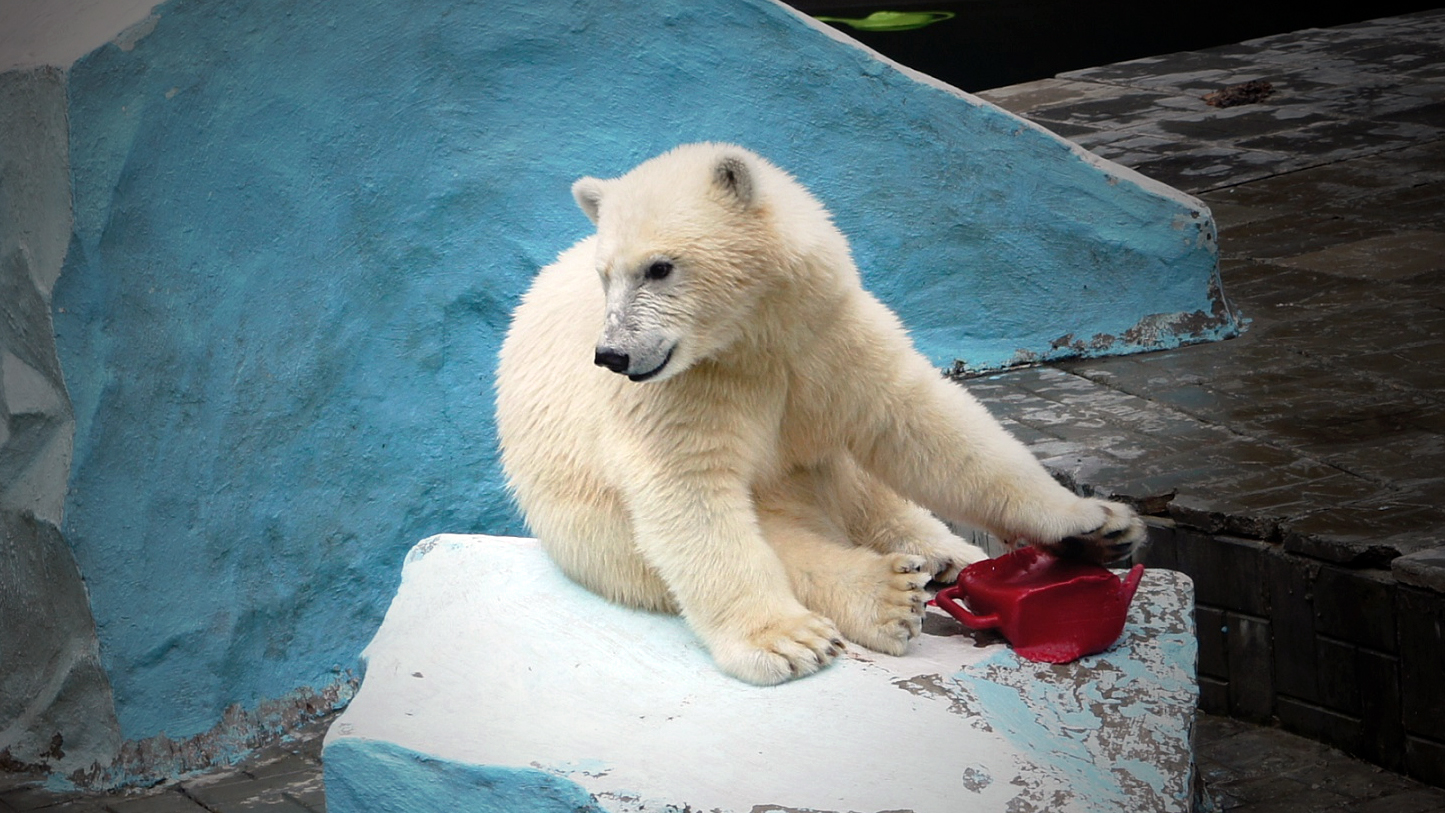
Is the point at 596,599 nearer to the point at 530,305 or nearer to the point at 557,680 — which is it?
the point at 557,680

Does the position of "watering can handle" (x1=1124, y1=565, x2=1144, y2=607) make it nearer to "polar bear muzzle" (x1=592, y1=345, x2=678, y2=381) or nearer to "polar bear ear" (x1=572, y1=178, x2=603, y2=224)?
"polar bear muzzle" (x1=592, y1=345, x2=678, y2=381)

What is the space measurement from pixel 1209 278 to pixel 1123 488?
173cm

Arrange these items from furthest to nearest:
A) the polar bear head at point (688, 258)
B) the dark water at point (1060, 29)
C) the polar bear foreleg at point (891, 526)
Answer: the dark water at point (1060, 29) < the polar bear foreleg at point (891, 526) < the polar bear head at point (688, 258)

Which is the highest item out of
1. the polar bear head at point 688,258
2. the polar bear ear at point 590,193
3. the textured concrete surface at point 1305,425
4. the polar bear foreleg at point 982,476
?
the polar bear ear at point 590,193

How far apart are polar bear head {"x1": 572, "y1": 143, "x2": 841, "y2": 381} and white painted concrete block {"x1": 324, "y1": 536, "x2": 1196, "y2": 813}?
0.69m

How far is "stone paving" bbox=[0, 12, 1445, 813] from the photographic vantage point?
3.79 m

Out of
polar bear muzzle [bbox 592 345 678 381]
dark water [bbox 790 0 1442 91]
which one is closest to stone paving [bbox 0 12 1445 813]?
polar bear muzzle [bbox 592 345 678 381]

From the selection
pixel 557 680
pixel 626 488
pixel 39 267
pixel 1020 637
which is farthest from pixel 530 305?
pixel 39 267

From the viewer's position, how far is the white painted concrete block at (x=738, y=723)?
272cm

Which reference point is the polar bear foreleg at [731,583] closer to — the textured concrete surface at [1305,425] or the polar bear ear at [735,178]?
the polar bear ear at [735,178]

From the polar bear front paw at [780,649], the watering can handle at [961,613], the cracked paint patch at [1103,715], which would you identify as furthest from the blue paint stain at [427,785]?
the watering can handle at [961,613]

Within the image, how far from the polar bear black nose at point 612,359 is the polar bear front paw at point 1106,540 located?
40.6 inches

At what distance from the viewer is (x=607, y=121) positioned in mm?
5328

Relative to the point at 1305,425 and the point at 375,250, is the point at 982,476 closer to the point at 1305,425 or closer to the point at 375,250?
the point at 1305,425
